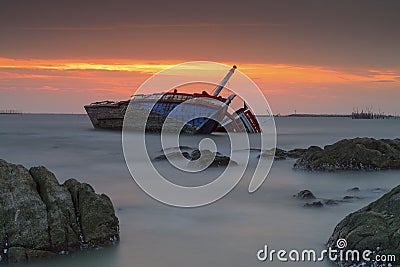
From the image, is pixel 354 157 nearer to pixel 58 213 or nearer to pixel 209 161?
pixel 209 161

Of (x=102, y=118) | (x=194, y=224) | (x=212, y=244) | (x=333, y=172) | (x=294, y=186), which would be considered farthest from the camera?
(x=102, y=118)

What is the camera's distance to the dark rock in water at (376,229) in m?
6.92

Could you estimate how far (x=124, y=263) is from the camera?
8.10 meters

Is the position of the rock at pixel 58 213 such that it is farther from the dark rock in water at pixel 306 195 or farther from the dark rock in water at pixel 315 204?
the dark rock in water at pixel 306 195

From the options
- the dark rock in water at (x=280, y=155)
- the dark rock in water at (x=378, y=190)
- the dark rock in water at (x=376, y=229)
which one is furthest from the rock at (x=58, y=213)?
the dark rock in water at (x=280, y=155)

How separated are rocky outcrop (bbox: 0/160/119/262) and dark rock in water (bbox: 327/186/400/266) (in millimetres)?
3697

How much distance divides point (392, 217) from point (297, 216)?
159 inches

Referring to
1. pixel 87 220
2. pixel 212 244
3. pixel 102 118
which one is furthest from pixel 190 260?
pixel 102 118

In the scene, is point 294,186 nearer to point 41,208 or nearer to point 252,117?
point 41,208

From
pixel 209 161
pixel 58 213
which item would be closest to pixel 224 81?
pixel 209 161

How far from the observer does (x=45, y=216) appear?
7.87m

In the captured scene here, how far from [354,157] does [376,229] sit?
11067 millimetres

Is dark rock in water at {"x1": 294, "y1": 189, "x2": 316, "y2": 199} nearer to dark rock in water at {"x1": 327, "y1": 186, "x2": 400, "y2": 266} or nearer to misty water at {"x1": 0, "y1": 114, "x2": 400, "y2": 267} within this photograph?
misty water at {"x1": 0, "y1": 114, "x2": 400, "y2": 267}

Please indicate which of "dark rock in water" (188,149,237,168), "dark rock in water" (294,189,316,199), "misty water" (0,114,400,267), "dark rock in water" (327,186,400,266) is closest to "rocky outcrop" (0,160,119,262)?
"misty water" (0,114,400,267)
